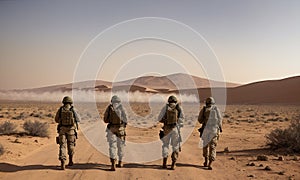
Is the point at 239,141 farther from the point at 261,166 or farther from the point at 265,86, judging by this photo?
the point at 265,86

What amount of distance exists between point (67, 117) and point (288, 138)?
8401 millimetres

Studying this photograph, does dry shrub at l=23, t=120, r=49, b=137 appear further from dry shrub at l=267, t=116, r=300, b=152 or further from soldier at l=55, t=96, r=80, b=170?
dry shrub at l=267, t=116, r=300, b=152

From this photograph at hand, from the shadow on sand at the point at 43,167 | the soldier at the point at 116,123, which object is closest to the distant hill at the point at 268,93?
the soldier at the point at 116,123

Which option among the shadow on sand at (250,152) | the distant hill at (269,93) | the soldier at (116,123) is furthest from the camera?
the distant hill at (269,93)

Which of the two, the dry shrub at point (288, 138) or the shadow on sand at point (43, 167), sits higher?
the dry shrub at point (288, 138)

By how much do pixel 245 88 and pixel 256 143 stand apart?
87.2 metres

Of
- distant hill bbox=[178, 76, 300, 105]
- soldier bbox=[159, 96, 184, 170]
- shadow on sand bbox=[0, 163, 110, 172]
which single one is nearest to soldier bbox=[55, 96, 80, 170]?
shadow on sand bbox=[0, 163, 110, 172]

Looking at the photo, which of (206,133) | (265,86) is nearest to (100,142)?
(206,133)

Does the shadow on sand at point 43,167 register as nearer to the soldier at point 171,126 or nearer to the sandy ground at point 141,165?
the sandy ground at point 141,165

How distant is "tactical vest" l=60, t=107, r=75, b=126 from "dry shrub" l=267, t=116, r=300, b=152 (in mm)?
8153

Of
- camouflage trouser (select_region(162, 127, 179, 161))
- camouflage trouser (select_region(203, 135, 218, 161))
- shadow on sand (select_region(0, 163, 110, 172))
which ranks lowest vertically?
shadow on sand (select_region(0, 163, 110, 172))

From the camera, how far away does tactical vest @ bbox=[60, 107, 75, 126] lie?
10.7 meters

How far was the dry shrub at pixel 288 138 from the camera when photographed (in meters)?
13.2

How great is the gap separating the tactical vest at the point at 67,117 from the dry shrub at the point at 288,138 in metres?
8.15
